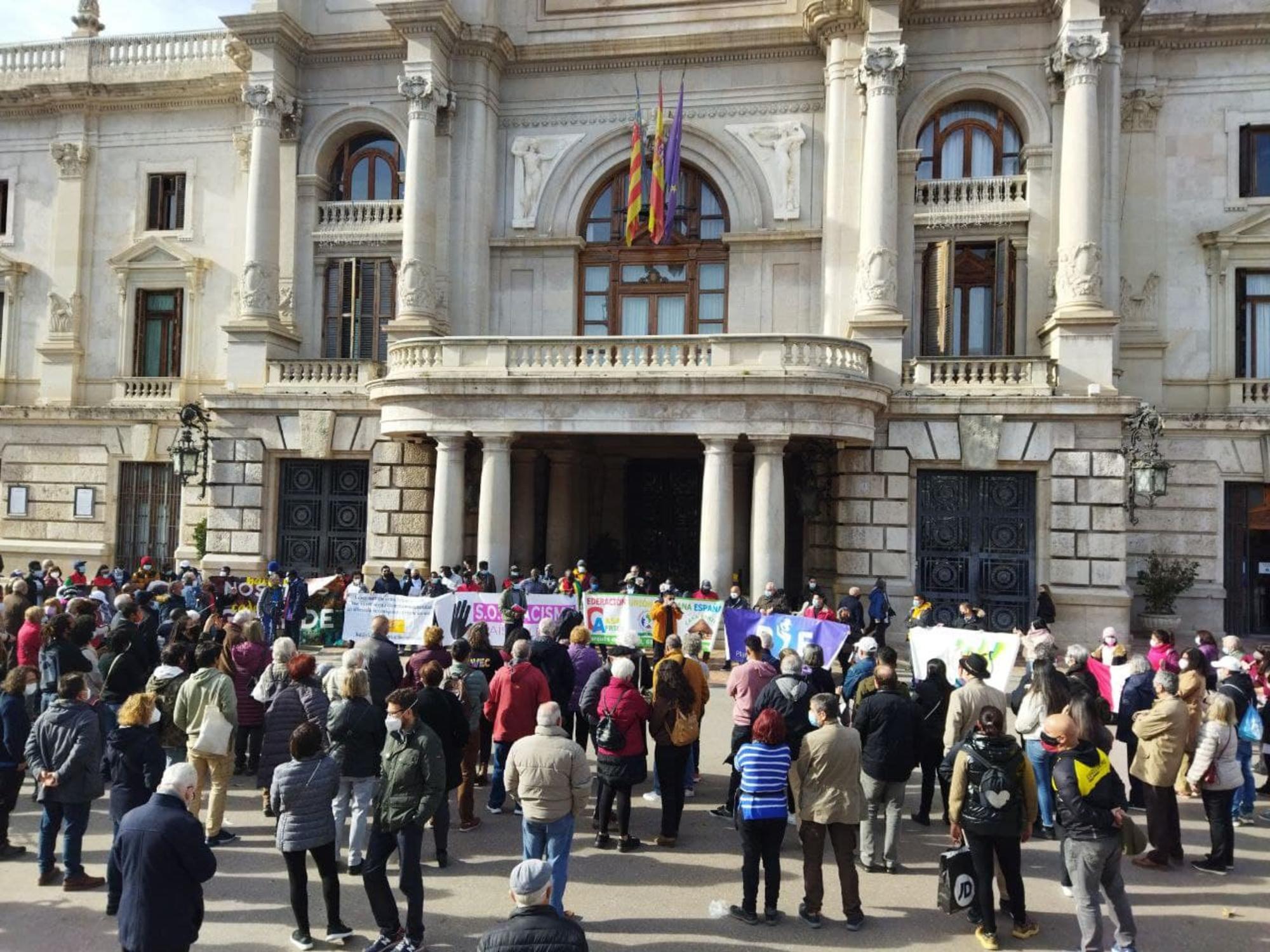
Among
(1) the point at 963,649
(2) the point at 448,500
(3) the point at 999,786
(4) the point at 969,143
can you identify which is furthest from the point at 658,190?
(3) the point at 999,786

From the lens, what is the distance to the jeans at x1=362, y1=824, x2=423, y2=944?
7.16 meters

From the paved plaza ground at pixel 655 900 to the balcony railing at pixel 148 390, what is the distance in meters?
20.0

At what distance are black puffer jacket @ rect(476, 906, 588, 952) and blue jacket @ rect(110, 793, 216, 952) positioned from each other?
2396 mm

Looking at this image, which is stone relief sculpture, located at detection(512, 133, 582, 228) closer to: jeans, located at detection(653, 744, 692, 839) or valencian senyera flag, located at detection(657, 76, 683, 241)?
valencian senyera flag, located at detection(657, 76, 683, 241)

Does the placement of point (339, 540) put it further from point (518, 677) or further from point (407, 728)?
point (407, 728)

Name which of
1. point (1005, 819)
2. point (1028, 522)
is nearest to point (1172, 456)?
point (1028, 522)

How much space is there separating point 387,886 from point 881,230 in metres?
19.0

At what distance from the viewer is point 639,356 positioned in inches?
816

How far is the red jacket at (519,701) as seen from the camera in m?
9.69

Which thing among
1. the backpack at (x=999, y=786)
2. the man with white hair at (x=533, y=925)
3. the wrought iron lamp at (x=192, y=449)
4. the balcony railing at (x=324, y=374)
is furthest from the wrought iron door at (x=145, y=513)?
the man with white hair at (x=533, y=925)

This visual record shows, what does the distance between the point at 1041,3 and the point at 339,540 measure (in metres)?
21.6

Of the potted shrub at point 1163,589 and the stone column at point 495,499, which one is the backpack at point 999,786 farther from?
the potted shrub at point 1163,589

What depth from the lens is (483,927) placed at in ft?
25.1

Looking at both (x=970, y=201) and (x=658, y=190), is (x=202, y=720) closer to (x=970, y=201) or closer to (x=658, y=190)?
(x=658, y=190)
